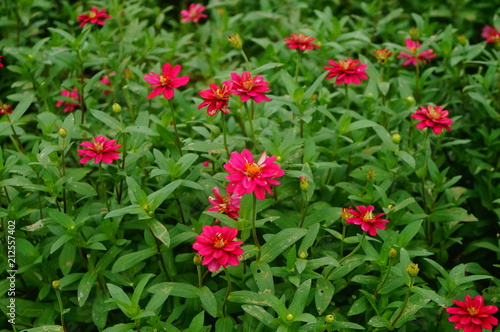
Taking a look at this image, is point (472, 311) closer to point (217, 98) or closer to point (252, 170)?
point (252, 170)

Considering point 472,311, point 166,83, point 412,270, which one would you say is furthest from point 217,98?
point 472,311

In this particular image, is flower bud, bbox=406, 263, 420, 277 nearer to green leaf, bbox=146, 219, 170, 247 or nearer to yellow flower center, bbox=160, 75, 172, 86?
green leaf, bbox=146, 219, 170, 247

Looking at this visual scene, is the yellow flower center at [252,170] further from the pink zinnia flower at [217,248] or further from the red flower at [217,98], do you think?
the red flower at [217,98]

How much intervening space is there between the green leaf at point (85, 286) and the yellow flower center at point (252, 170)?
0.73 m

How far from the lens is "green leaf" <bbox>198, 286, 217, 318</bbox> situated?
1.66 metres

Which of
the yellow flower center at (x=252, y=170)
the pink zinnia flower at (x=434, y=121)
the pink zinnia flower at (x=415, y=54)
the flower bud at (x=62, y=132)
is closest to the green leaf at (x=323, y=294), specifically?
the yellow flower center at (x=252, y=170)


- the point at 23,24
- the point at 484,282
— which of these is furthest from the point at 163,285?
the point at 23,24

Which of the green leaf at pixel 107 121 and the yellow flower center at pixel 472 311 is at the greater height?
the green leaf at pixel 107 121

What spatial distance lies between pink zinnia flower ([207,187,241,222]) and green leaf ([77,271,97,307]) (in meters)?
0.49

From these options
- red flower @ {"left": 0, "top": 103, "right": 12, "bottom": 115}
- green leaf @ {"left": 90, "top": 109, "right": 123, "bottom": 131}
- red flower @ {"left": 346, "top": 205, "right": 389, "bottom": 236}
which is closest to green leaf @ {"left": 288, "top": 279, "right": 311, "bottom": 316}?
red flower @ {"left": 346, "top": 205, "right": 389, "bottom": 236}

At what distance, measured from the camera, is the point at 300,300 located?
161 cm

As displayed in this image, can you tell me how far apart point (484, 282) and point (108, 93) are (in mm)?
2119

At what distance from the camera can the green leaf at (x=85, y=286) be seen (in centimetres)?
174

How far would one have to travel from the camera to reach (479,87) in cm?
261
